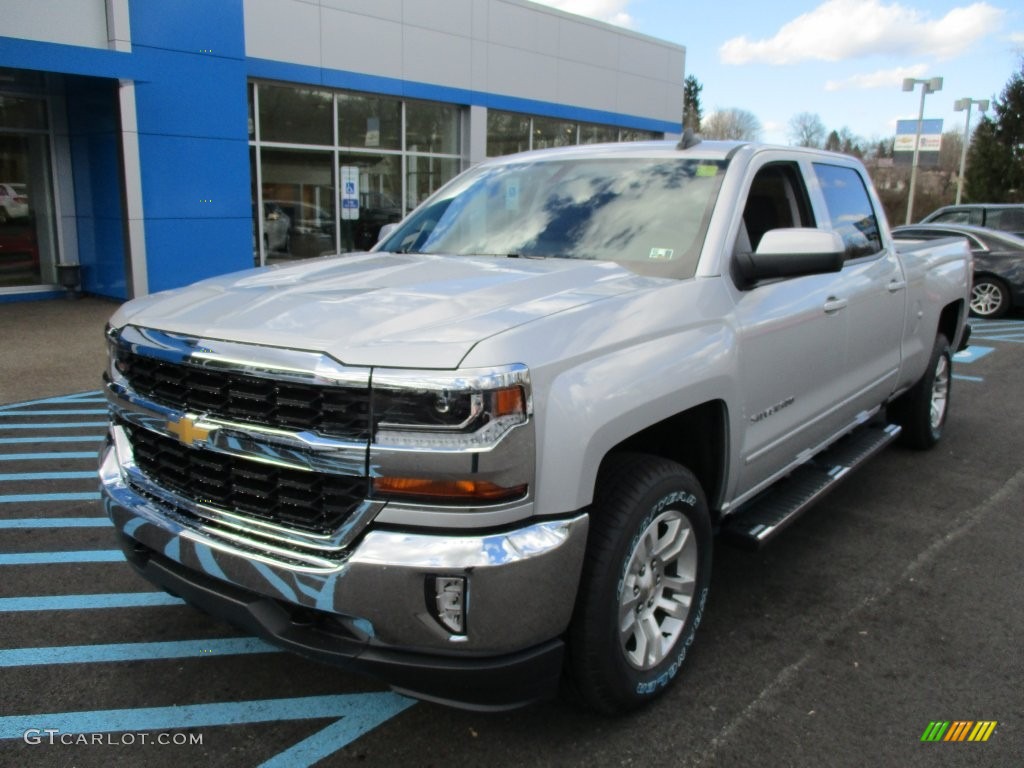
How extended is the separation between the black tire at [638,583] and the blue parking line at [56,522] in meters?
3.20

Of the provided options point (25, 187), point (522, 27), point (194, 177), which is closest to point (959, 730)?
point (194, 177)

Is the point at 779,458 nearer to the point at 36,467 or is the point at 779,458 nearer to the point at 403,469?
the point at 403,469

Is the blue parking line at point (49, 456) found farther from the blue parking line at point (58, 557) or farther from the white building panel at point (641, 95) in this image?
the white building panel at point (641, 95)

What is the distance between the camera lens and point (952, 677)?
3168mm

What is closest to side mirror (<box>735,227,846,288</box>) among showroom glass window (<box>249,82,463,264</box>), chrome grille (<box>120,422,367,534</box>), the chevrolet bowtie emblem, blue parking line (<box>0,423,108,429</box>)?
chrome grille (<box>120,422,367,534</box>)

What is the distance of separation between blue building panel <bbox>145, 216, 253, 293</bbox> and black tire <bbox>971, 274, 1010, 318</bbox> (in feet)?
39.2

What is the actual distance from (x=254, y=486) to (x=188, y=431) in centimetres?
28

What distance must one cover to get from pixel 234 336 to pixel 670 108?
23354 mm

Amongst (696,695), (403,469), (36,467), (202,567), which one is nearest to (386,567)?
(403,469)

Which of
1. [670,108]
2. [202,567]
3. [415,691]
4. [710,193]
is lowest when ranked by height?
[415,691]

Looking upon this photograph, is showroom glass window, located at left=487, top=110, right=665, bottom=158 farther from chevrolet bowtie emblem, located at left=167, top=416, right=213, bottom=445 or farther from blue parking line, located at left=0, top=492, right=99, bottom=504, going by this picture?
chevrolet bowtie emblem, located at left=167, top=416, right=213, bottom=445

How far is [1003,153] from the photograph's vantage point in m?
Answer: 31.1

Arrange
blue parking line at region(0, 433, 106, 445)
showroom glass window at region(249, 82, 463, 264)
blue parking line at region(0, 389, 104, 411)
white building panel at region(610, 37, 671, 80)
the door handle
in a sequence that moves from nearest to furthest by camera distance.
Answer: the door handle, blue parking line at region(0, 433, 106, 445), blue parking line at region(0, 389, 104, 411), showroom glass window at region(249, 82, 463, 264), white building panel at region(610, 37, 671, 80)

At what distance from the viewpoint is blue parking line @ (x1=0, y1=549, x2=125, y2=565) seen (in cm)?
413
